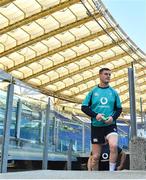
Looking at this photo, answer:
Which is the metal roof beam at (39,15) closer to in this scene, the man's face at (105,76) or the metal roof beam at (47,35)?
the metal roof beam at (47,35)

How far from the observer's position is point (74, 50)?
33.8 metres

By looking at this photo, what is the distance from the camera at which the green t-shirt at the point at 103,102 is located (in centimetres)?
509

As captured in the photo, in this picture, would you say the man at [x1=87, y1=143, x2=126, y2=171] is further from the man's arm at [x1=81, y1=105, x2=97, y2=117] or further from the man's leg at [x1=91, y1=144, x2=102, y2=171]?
the man's arm at [x1=81, y1=105, x2=97, y2=117]

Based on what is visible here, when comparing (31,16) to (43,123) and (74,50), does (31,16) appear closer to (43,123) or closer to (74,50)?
(74,50)

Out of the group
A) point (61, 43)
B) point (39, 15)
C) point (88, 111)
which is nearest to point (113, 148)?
point (88, 111)

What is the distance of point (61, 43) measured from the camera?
31.8 meters

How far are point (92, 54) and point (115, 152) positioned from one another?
29.8 meters

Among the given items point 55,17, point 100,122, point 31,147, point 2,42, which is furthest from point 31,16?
point 100,122

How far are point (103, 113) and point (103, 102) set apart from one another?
0.15m

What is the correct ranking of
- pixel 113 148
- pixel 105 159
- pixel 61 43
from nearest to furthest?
pixel 113 148 → pixel 105 159 → pixel 61 43

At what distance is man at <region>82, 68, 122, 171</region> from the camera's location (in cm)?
499

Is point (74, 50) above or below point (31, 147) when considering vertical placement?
above

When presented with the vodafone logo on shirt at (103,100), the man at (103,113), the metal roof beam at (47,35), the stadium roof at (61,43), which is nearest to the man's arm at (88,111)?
the man at (103,113)

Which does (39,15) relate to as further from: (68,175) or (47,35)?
(68,175)
